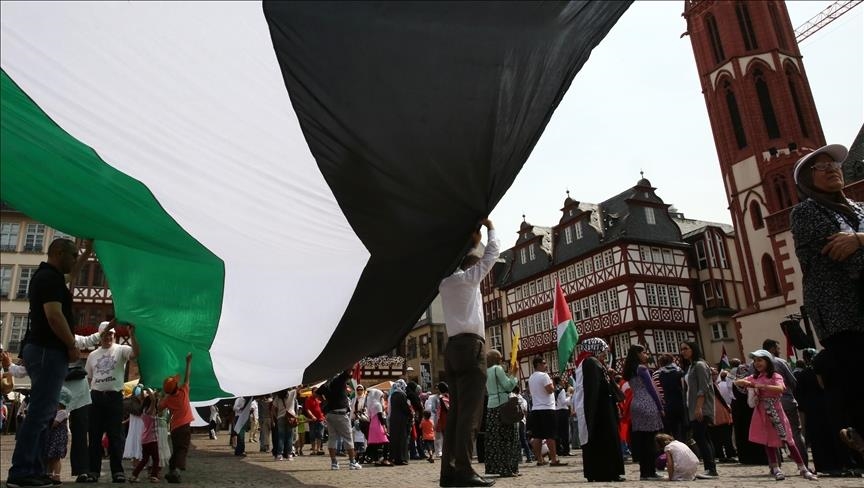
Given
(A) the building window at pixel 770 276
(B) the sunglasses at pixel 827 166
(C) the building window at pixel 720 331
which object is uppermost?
(A) the building window at pixel 770 276

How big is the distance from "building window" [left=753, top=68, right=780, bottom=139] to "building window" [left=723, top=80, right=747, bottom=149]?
1.29 m

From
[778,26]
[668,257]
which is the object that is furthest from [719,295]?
[778,26]

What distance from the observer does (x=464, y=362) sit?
4539 millimetres

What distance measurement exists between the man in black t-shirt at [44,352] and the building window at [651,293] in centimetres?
3608

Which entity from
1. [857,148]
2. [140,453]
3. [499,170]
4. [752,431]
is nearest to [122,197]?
[499,170]

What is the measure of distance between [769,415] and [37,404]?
280 inches

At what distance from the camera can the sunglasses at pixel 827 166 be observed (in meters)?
3.29

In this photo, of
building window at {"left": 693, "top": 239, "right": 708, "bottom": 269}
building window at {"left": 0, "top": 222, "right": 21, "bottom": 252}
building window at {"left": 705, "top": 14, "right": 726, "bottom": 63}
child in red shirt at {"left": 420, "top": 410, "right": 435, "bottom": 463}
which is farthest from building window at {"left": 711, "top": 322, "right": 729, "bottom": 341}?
building window at {"left": 0, "top": 222, "right": 21, "bottom": 252}

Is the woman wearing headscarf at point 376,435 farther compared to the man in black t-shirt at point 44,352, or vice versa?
Answer: the woman wearing headscarf at point 376,435

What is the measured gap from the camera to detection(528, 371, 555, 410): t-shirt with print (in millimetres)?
10023

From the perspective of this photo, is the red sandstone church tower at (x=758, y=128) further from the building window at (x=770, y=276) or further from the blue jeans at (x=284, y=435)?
the blue jeans at (x=284, y=435)

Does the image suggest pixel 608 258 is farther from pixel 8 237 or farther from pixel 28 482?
pixel 8 237

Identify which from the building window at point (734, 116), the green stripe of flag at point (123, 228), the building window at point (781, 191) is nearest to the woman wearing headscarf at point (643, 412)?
the green stripe of flag at point (123, 228)

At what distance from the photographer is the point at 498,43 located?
132 inches
